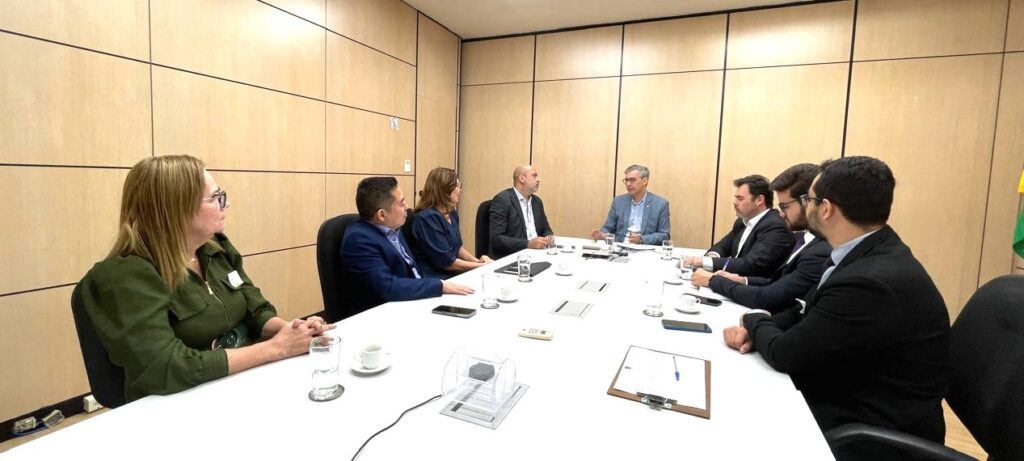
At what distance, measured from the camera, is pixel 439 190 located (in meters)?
3.20

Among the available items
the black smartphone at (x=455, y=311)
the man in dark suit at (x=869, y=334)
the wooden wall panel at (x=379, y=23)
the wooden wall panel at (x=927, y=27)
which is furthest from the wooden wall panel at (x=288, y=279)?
the wooden wall panel at (x=927, y=27)

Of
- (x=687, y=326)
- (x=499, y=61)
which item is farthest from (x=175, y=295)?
(x=499, y=61)

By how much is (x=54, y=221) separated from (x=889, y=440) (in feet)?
12.5

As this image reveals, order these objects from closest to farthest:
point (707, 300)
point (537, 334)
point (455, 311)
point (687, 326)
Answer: point (537, 334) → point (687, 326) → point (455, 311) → point (707, 300)

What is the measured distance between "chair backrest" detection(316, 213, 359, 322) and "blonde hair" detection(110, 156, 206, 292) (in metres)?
0.75

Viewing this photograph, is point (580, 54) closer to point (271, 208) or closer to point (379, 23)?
point (379, 23)

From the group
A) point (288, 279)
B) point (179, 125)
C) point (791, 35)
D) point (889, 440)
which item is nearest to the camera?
point (889, 440)

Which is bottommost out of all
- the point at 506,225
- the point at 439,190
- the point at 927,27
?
the point at 506,225

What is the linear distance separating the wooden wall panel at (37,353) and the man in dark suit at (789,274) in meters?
3.58

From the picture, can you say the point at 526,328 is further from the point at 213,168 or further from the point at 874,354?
the point at 213,168

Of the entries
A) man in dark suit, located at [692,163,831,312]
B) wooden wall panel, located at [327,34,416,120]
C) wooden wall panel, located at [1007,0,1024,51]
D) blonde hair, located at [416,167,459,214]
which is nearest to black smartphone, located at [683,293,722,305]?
man in dark suit, located at [692,163,831,312]

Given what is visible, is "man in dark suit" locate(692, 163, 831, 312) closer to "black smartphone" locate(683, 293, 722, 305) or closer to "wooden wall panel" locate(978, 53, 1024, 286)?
"black smartphone" locate(683, 293, 722, 305)

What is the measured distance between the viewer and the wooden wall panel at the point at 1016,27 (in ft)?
12.7

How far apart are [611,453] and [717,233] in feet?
14.8
